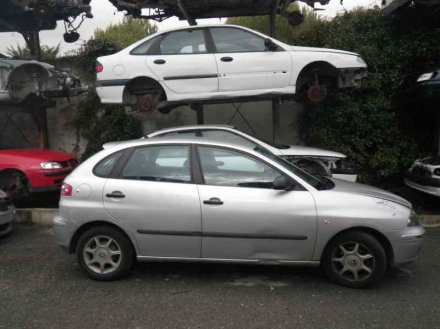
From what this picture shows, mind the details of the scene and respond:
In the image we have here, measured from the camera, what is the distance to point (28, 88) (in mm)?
8750

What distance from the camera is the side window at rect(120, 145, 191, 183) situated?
14.7ft

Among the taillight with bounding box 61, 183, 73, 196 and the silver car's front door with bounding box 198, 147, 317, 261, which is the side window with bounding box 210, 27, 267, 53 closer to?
the silver car's front door with bounding box 198, 147, 317, 261

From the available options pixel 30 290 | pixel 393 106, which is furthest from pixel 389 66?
pixel 30 290

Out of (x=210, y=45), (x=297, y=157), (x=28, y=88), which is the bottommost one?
(x=297, y=157)

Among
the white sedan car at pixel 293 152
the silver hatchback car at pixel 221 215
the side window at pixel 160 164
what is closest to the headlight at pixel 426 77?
the white sedan car at pixel 293 152

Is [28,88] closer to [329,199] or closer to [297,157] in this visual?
[297,157]

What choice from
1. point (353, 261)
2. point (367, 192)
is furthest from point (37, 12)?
point (353, 261)

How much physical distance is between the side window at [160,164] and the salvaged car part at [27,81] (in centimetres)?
512

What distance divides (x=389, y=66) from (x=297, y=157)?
368cm

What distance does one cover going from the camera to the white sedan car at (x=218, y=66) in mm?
7176

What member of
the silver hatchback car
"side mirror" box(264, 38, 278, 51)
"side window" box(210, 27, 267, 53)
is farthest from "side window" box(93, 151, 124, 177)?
"side mirror" box(264, 38, 278, 51)

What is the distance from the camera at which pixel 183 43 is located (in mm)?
7398

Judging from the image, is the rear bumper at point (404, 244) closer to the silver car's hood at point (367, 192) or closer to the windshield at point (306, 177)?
the silver car's hood at point (367, 192)

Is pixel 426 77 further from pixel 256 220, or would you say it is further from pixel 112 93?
pixel 112 93
